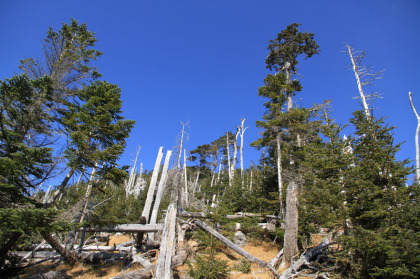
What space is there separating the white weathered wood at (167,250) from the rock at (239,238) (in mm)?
7081

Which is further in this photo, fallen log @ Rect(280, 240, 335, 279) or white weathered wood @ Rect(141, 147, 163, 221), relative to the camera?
white weathered wood @ Rect(141, 147, 163, 221)

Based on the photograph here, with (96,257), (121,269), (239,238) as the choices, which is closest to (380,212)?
(239,238)

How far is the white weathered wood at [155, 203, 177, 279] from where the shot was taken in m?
6.58

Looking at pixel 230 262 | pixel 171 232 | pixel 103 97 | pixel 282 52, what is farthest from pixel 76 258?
pixel 282 52

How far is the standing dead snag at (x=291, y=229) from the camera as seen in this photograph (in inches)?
318

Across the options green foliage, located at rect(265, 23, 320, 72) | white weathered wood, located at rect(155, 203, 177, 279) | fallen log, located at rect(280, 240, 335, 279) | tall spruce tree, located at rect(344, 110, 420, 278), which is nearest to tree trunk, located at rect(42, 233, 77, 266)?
white weathered wood, located at rect(155, 203, 177, 279)

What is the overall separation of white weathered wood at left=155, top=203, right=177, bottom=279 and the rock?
708cm

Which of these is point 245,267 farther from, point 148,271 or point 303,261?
point 148,271

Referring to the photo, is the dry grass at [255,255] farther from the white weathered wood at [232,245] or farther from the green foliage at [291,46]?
the green foliage at [291,46]

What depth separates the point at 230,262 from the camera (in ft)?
32.5

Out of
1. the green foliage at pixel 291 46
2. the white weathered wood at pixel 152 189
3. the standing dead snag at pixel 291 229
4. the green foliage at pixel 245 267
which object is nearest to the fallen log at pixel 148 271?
the green foliage at pixel 245 267

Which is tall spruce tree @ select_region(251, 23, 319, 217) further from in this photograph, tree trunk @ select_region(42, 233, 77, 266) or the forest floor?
tree trunk @ select_region(42, 233, 77, 266)

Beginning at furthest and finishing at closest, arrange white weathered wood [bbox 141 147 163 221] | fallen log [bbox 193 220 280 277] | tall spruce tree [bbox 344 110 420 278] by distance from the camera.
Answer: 1. white weathered wood [bbox 141 147 163 221]
2. fallen log [bbox 193 220 280 277]
3. tall spruce tree [bbox 344 110 420 278]

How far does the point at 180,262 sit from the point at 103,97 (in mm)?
9899
